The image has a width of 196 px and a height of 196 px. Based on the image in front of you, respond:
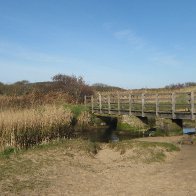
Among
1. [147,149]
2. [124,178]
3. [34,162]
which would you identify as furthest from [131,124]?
[124,178]

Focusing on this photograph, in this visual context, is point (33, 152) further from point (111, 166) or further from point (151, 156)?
point (151, 156)

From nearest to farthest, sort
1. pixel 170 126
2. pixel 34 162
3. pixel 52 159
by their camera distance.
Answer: pixel 34 162 < pixel 52 159 < pixel 170 126

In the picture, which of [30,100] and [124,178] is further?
[30,100]

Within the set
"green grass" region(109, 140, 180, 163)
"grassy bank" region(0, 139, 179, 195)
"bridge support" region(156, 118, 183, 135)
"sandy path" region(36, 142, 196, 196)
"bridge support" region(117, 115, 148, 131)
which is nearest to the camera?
"sandy path" region(36, 142, 196, 196)

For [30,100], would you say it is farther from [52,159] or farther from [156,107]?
[52,159]

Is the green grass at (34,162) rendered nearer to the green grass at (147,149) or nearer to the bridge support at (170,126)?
the green grass at (147,149)

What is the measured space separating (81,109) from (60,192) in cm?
2145

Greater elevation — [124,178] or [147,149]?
[147,149]

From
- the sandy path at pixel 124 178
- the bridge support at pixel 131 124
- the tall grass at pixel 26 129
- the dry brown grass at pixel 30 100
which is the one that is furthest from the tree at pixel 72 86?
the sandy path at pixel 124 178

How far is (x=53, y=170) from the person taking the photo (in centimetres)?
1108

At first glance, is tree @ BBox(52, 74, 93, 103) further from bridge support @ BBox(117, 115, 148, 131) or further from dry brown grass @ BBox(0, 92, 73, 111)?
bridge support @ BBox(117, 115, 148, 131)

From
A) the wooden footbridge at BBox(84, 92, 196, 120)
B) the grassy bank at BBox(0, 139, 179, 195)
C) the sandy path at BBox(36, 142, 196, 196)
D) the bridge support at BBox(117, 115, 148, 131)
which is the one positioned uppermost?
the wooden footbridge at BBox(84, 92, 196, 120)

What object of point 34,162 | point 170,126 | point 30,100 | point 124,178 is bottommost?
point 124,178

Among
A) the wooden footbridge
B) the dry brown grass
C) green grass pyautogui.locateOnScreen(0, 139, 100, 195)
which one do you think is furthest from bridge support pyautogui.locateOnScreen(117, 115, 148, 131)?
green grass pyautogui.locateOnScreen(0, 139, 100, 195)
